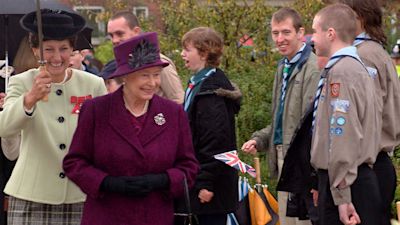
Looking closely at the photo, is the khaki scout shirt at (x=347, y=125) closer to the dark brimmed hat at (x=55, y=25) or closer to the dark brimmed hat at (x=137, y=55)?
the dark brimmed hat at (x=137, y=55)

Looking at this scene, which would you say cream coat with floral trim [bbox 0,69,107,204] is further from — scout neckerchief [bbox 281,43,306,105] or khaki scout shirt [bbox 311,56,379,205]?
scout neckerchief [bbox 281,43,306,105]

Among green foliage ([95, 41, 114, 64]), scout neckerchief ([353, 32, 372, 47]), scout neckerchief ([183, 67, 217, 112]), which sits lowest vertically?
green foliage ([95, 41, 114, 64])

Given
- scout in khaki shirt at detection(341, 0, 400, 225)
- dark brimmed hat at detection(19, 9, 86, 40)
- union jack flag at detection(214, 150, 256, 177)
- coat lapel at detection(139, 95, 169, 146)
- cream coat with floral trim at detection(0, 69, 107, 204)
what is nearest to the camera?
coat lapel at detection(139, 95, 169, 146)

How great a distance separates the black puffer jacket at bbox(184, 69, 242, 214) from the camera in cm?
664

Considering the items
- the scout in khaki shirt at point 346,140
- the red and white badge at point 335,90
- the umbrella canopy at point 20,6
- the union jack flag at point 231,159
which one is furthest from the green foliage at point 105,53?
the red and white badge at point 335,90

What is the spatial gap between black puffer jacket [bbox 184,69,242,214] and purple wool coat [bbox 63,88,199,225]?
5.51 feet

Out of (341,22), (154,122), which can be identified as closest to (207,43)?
(341,22)

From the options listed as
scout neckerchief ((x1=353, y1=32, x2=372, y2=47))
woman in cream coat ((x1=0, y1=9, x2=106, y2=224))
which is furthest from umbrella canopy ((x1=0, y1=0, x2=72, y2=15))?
scout neckerchief ((x1=353, y1=32, x2=372, y2=47))

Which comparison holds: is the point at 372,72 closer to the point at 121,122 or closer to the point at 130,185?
the point at 121,122

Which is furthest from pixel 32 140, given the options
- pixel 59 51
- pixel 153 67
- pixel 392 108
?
pixel 392 108

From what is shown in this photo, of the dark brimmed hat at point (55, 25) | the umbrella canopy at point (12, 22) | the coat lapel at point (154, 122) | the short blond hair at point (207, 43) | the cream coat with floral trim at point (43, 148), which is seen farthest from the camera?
the short blond hair at point (207, 43)

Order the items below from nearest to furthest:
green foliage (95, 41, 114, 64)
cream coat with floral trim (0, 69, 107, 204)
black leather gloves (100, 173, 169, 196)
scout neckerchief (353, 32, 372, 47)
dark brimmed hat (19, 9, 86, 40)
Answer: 1. black leather gloves (100, 173, 169, 196)
2. cream coat with floral trim (0, 69, 107, 204)
3. dark brimmed hat (19, 9, 86, 40)
4. scout neckerchief (353, 32, 372, 47)
5. green foliage (95, 41, 114, 64)

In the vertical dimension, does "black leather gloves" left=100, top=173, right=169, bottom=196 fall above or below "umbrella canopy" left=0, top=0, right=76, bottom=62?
below

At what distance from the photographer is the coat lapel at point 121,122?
4848 mm
